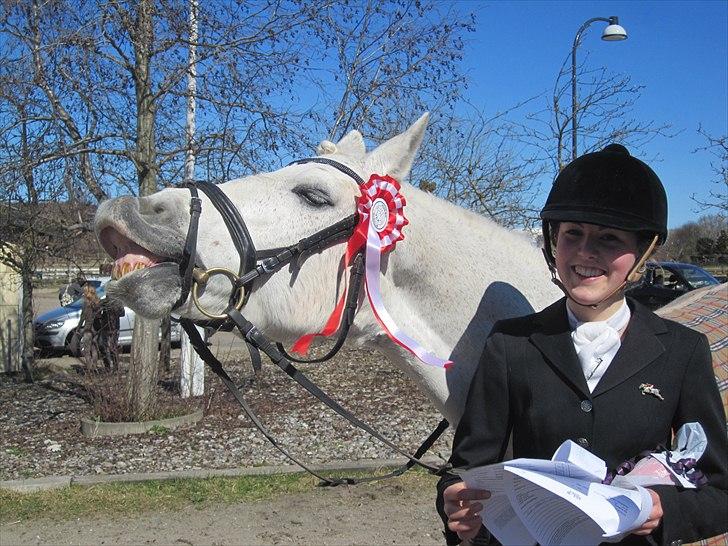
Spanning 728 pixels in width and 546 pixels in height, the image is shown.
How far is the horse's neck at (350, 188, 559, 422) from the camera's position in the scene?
2.28 metres

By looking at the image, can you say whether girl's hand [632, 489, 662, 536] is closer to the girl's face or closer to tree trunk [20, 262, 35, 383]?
the girl's face

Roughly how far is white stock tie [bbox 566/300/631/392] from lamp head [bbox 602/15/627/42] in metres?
10.4

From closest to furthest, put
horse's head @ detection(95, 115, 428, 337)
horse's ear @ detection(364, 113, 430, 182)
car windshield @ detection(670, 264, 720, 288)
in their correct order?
1. horse's head @ detection(95, 115, 428, 337)
2. horse's ear @ detection(364, 113, 430, 182)
3. car windshield @ detection(670, 264, 720, 288)

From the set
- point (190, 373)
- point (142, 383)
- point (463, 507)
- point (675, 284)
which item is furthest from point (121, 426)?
point (675, 284)

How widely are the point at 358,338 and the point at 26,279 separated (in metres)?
9.01

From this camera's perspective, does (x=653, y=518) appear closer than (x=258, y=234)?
Yes

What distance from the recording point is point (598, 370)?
170 centimetres

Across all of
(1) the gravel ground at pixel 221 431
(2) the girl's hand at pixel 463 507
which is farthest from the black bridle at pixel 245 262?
(1) the gravel ground at pixel 221 431

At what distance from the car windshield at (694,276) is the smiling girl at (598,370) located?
55.6 feet

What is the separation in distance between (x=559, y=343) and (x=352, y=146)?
1409 millimetres

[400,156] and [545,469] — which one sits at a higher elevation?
[400,156]

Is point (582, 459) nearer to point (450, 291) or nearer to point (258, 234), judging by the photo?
point (450, 291)

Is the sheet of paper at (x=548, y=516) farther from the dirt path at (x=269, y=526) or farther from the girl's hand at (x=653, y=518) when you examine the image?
the dirt path at (x=269, y=526)

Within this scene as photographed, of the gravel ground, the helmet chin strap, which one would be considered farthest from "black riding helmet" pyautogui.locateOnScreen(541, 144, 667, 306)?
the gravel ground
